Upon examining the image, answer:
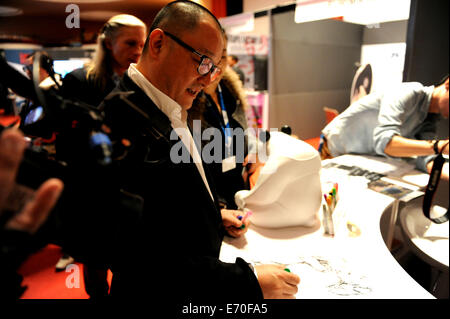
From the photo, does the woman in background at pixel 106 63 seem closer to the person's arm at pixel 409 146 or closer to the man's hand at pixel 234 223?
the man's hand at pixel 234 223

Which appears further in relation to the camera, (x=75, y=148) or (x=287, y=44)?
(x=287, y=44)

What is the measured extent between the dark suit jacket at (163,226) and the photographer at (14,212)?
4.7 inches

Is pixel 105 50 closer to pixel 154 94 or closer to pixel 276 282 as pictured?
pixel 154 94

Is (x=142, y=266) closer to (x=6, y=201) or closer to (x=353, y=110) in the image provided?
(x=6, y=201)

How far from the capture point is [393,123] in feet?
3.64

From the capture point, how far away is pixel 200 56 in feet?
2.14

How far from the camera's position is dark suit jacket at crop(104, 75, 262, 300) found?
46 cm

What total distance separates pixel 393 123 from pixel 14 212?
1.19 meters

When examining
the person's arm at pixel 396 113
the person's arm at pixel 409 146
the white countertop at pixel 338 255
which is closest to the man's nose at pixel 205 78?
the white countertop at pixel 338 255

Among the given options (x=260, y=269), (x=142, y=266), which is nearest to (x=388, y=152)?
(x=260, y=269)

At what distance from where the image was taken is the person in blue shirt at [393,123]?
1050 millimetres

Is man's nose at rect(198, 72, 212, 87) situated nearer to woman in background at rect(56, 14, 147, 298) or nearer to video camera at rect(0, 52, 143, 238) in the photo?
woman in background at rect(56, 14, 147, 298)

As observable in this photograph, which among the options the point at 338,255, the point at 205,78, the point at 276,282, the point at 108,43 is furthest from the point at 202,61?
the point at 338,255

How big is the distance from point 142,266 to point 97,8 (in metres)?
0.59
